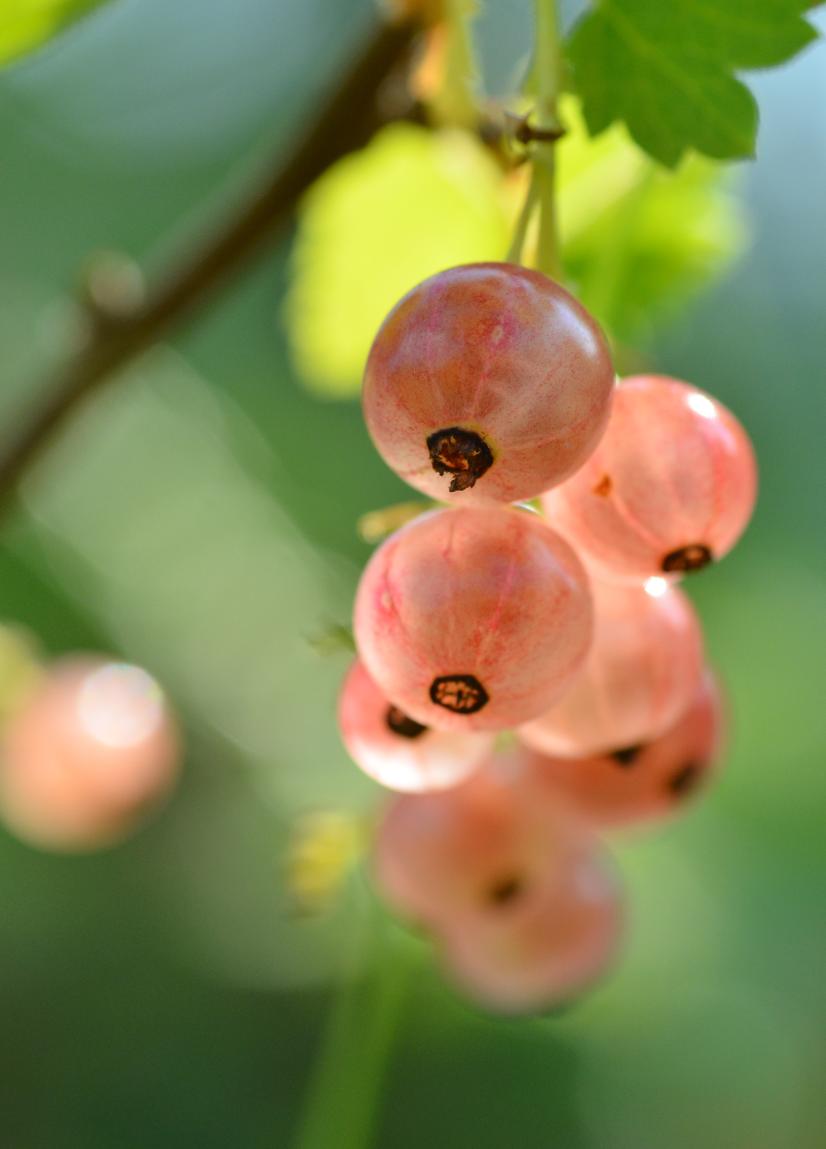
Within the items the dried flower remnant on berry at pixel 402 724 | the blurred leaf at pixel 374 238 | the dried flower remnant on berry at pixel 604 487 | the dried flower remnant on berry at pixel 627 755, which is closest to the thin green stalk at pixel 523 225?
the dried flower remnant on berry at pixel 604 487

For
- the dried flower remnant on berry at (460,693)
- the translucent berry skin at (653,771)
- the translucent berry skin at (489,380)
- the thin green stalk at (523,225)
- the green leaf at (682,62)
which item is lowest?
the translucent berry skin at (653,771)

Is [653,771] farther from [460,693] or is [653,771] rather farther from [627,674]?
[460,693]

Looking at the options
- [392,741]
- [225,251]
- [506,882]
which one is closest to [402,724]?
[392,741]

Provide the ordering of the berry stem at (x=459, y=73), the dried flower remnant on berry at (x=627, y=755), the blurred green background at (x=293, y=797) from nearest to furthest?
1. the dried flower remnant on berry at (x=627, y=755)
2. the berry stem at (x=459, y=73)
3. the blurred green background at (x=293, y=797)

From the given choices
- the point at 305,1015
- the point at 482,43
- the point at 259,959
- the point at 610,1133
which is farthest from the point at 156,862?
the point at 482,43

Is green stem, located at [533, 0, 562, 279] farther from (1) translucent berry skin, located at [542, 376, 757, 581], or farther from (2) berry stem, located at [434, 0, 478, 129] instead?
(2) berry stem, located at [434, 0, 478, 129]

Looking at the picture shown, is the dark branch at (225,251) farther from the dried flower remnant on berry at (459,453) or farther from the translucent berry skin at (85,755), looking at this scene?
the dried flower remnant on berry at (459,453)

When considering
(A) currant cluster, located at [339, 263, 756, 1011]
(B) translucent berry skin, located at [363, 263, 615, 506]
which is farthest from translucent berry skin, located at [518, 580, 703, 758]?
(B) translucent berry skin, located at [363, 263, 615, 506]
